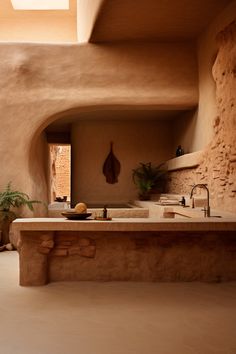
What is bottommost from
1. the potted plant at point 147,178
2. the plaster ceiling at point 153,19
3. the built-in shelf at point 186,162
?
the potted plant at point 147,178

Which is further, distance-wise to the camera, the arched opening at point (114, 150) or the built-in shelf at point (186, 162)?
the arched opening at point (114, 150)

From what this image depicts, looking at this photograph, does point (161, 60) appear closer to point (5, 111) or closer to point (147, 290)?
point (5, 111)

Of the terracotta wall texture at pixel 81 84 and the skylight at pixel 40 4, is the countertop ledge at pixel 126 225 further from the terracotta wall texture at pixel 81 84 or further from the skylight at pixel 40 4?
the skylight at pixel 40 4

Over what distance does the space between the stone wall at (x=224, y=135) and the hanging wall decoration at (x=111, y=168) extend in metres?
4.21

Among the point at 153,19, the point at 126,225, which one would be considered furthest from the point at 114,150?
the point at 126,225

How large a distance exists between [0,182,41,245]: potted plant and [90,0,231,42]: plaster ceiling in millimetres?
3485

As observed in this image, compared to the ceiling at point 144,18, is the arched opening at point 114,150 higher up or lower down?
lower down

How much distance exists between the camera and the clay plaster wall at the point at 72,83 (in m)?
7.36

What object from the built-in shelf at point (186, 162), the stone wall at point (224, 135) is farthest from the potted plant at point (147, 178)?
the stone wall at point (224, 135)

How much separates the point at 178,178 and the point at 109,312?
553 centimetres

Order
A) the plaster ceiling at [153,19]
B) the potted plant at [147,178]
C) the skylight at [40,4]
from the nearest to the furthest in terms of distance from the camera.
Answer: the plaster ceiling at [153,19]
the potted plant at [147,178]
the skylight at [40,4]

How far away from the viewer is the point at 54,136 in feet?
38.1

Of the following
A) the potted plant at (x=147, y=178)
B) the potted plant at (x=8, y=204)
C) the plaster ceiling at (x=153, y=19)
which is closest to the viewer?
the plaster ceiling at (x=153, y=19)

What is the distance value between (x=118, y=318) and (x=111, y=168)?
7197mm
